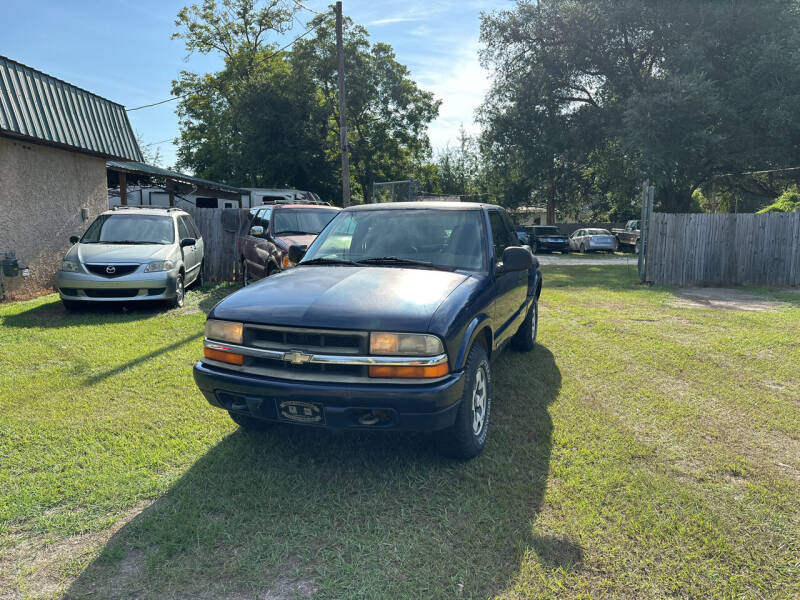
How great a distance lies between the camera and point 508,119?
2480 centimetres

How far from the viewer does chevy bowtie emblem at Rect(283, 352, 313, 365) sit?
3076 mm

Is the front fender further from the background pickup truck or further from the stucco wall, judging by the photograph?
the background pickup truck

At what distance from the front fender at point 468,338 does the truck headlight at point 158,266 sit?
6745 millimetres

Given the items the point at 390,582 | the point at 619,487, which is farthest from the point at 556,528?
the point at 390,582

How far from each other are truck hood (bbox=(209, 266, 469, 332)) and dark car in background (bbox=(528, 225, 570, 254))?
2561cm

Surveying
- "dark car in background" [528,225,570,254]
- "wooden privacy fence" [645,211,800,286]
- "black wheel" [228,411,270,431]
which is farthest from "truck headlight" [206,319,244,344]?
"dark car in background" [528,225,570,254]

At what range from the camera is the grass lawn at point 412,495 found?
2.49 m

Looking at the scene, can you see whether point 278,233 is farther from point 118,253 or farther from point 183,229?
point 118,253

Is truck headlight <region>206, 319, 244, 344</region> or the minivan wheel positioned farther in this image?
the minivan wheel

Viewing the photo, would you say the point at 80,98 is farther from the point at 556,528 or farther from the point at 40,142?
the point at 556,528

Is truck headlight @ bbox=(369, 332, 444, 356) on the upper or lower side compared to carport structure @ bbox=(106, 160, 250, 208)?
lower

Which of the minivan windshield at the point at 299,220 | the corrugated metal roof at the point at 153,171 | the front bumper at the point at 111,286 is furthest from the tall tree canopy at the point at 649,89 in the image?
the front bumper at the point at 111,286

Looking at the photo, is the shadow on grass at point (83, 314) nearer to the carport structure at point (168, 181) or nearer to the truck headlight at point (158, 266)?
the truck headlight at point (158, 266)

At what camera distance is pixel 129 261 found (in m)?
8.54
